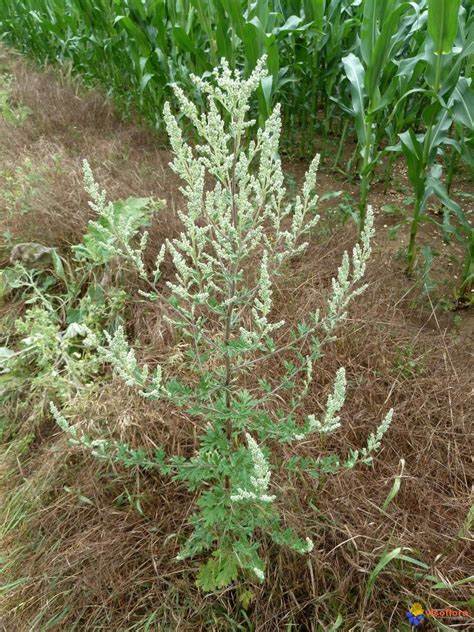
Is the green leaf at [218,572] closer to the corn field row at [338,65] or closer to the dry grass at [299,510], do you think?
the dry grass at [299,510]

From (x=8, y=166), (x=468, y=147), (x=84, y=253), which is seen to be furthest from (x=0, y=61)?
(x=468, y=147)

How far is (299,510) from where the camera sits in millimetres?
1656

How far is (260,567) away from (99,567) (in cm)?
65

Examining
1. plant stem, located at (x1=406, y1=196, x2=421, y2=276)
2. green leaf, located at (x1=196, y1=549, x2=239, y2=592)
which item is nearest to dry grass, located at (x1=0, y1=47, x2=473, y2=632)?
green leaf, located at (x1=196, y1=549, x2=239, y2=592)

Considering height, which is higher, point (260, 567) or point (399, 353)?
point (260, 567)

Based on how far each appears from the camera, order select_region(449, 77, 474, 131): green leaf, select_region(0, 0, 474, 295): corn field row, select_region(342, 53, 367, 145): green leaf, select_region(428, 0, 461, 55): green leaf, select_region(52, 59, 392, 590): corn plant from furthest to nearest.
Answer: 1. select_region(342, 53, 367, 145): green leaf
2. select_region(0, 0, 474, 295): corn field row
3. select_region(449, 77, 474, 131): green leaf
4. select_region(428, 0, 461, 55): green leaf
5. select_region(52, 59, 392, 590): corn plant

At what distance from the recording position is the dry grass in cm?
151

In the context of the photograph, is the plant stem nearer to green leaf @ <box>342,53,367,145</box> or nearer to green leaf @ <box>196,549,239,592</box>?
green leaf @ <box>342,53,367,145</box>

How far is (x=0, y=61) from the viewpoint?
8.41 metres

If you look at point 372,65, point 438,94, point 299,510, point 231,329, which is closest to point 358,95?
point 372,65

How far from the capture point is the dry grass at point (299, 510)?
4.96ft

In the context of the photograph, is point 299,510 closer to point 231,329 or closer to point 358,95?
point 231,329

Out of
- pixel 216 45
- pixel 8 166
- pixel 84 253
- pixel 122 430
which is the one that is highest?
pixel 216 45

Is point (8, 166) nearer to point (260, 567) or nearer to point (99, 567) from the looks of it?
point (99, 567)
